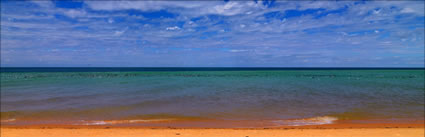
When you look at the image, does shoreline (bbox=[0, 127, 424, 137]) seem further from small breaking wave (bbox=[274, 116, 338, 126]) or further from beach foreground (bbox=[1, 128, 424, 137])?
small breaking wave (bbox=[274, 116, 338, 126])

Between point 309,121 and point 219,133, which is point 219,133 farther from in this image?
point 309,121

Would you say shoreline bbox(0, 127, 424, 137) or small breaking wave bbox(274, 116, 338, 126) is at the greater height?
shoreline bbox(0, 127, 424, 137)

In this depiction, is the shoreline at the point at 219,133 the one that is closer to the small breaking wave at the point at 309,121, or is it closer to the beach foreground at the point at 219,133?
the beach foreground at the point at 219,133

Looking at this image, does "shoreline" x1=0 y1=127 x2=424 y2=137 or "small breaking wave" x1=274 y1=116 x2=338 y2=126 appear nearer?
"shoreline" x1=0 y1=127 x2=424 y2=137

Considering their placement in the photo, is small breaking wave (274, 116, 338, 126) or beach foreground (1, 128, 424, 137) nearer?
beach foreground (1, 128, 424, 137)

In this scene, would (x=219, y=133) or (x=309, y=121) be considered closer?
(x=219, y=133)

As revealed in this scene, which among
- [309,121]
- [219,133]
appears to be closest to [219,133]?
[219,133]

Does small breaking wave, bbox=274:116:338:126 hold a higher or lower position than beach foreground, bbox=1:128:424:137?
lower

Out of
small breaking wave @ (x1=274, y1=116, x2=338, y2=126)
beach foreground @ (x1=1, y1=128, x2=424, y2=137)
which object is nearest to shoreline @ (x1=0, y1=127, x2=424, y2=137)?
beach foreground @ (x1=1, y1=128, x2=424, y2=137)

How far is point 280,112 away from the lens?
464 inches

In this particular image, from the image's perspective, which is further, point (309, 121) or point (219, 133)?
point (309, 121)

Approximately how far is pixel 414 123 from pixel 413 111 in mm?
2506

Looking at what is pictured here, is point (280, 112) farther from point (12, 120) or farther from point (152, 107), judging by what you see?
point (12, 120)

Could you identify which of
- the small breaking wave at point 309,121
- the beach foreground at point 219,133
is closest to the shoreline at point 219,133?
the beach foreground at point 219,133
